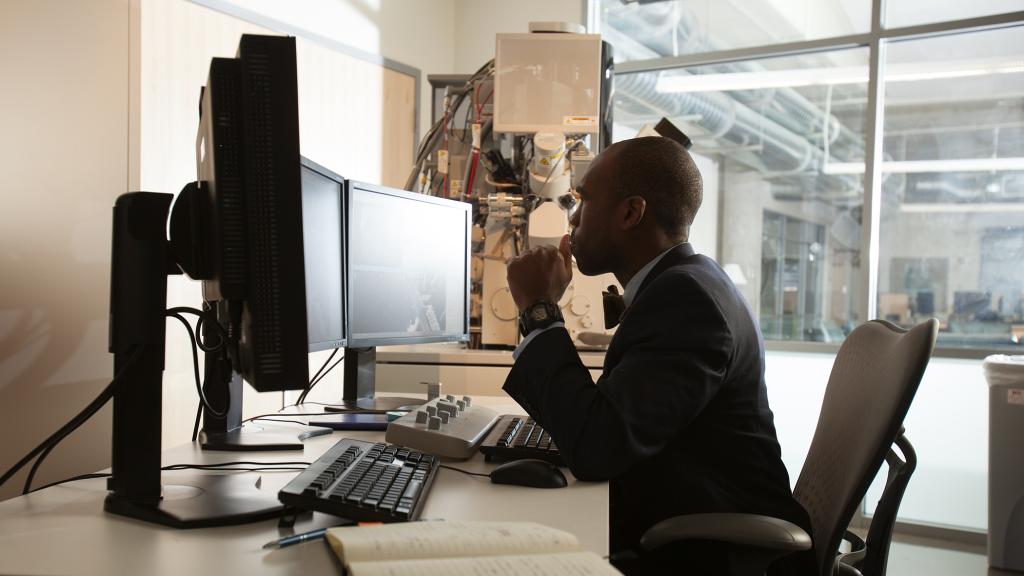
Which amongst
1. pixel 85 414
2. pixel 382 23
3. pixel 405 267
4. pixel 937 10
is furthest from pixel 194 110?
pixel 937 10

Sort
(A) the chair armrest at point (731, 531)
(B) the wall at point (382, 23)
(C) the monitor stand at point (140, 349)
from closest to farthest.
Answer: (C) the monitor stand at point (140, 349), (A) the chair armrest at point (731, 531), (B) the wall at point (382, 23)

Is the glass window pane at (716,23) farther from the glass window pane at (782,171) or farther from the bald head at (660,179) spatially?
the bald head at (660,179)

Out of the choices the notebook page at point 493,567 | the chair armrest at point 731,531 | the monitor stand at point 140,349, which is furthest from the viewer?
the chair armrest at point 731,531

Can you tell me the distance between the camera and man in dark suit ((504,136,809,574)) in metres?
1.16

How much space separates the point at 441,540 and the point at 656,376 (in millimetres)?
507

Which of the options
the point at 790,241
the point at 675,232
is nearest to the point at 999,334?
the point at 790,241

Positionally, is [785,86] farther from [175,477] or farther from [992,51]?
[175,477]

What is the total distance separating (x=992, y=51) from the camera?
357 centimetres

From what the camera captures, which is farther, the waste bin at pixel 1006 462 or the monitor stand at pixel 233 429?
the waste bin at pixel 1006 462

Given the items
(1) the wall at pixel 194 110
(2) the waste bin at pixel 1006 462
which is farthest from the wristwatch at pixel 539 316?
(2) the waste bin at pixel 1006 462

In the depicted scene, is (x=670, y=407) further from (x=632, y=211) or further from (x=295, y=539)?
(x=295, y=539)

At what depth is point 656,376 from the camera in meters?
1.16

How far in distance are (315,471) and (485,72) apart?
2263mm

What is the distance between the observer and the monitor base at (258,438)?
4.39 feet
